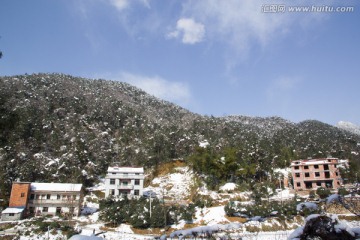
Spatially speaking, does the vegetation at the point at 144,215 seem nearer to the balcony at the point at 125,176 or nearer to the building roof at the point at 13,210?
the building roof at the point at 13,210

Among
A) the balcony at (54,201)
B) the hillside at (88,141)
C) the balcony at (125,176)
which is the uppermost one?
the hillside at (88,141)

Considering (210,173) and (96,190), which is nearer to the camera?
(96,190)

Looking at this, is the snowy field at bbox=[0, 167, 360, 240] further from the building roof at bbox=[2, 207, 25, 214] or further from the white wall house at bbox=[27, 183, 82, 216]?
the building roof at bbox=[2, 207, 25, 214]

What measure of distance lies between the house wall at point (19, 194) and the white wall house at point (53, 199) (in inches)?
48.5

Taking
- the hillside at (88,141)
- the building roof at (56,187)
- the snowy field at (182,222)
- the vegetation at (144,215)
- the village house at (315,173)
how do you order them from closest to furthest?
the snowy field at (182,222), the vegetation at (144,215), the building roof at (56,187), the village house at (315,173), the hillside at (88,141)

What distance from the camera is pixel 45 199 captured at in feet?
137

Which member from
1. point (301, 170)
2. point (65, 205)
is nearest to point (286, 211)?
point (301, 170)

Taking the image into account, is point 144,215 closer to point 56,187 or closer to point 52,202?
point 52,202

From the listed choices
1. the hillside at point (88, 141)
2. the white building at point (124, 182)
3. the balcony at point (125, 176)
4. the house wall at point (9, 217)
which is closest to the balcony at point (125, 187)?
the white building at point (124, 182)

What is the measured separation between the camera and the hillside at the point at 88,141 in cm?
5309

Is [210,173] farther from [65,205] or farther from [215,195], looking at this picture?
[65,205]

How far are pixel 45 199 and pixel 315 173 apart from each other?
151 feet

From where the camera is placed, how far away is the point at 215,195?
46.3 meters

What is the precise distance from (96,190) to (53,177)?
7975 millimetres
